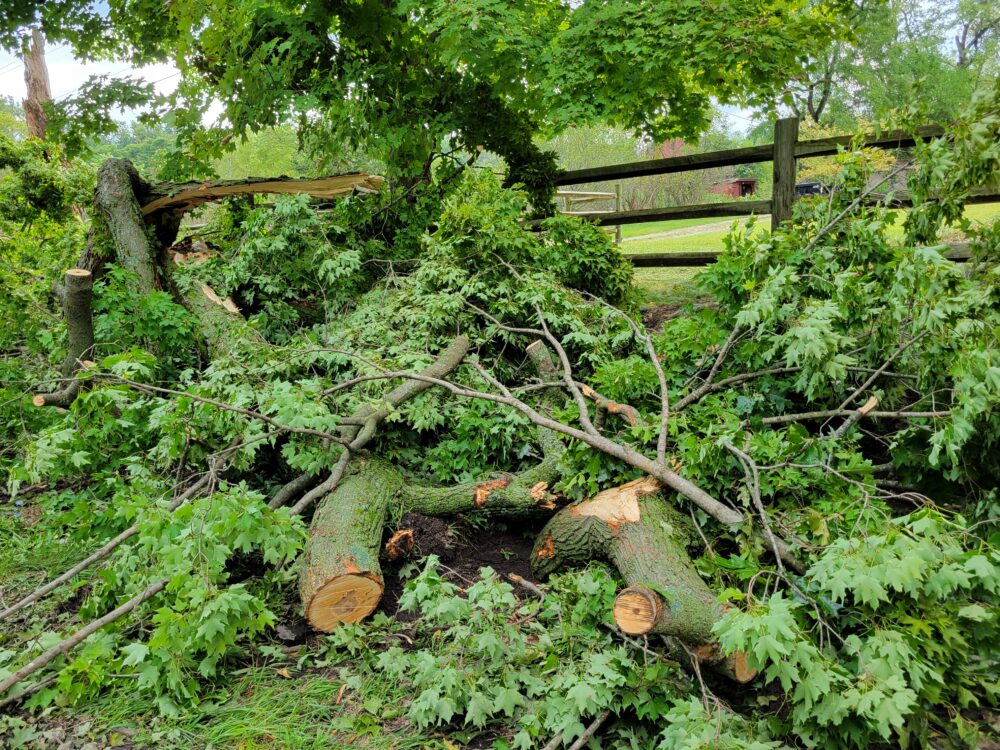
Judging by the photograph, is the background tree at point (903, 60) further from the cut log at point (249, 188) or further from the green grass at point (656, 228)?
the cut log at point (249, 188)

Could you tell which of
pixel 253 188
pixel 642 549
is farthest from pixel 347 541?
pixel 253 188

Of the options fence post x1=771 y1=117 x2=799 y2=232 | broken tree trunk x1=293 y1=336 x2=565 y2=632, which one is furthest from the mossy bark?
fence post x1=771 y1=117 x2=799 y2=232

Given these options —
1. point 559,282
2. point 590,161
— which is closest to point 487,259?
point 559,282

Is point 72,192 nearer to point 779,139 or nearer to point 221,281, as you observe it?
point 221,281

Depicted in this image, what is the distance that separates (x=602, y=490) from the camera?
373cm

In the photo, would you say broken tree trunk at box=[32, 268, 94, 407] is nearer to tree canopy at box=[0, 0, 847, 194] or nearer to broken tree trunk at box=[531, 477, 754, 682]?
tree canopy at box=[0, 0, 847, 194]

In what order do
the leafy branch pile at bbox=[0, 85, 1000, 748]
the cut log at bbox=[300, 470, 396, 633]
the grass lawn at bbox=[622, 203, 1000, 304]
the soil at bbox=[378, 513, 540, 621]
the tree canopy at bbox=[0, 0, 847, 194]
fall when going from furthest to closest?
the grass lawn at bbox=[622, 203, 1000, 304] < the tree canopy at bbox=[0, 0, 847, 194] < the soil at bbox=[378, 513, 540, 621] < the cut log at bbox=[300, 470, 396, 633] < the leafy branch pile at bbox=[0, 85, 1000, 748]

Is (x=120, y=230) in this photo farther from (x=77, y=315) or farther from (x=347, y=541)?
(x=347, y=541)

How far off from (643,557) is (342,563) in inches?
61.8

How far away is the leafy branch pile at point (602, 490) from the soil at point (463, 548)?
12 centimetres

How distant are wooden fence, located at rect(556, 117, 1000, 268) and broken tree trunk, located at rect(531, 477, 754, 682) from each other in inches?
172

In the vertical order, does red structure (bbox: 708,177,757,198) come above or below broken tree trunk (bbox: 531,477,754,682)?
above

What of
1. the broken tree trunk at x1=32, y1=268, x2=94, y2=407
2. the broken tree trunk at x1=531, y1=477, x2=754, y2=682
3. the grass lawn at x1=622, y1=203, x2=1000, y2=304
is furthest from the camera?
the grass lawn at x1=622, y1=203, x2=1000, y2=304

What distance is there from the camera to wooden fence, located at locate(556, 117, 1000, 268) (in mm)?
6285
